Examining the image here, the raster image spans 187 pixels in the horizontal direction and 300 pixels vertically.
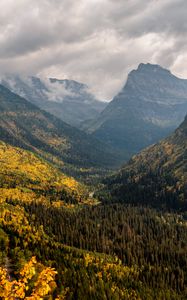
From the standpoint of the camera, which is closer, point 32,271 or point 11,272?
point 32,271

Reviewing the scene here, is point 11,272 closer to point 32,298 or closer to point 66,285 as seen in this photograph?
point 66,285

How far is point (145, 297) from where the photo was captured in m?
180

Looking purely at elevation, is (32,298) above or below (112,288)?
above

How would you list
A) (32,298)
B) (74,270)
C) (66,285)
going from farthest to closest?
(74,270) < (66,285) < (32,298)

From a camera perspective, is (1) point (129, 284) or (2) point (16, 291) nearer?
(2) point (16, 291)

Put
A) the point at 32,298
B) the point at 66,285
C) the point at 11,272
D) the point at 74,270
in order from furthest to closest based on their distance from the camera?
the point at 74,270
the point at 66,285
the point at 11,272
the point at 32,298

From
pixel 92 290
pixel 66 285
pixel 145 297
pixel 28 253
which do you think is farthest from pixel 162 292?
pixel 28 253

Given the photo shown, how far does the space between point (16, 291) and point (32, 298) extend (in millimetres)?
1768

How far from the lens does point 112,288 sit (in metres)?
182

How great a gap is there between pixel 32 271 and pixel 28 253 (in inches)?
6558

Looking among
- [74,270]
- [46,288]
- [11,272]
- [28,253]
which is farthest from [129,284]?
[46,288]

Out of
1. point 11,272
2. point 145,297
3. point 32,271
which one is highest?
point 32,271

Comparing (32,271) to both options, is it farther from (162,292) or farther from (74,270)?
(162,292)

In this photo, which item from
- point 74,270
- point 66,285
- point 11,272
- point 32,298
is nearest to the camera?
point 32,298
